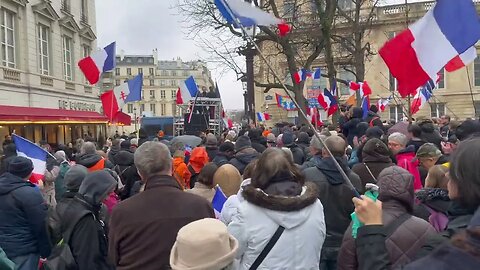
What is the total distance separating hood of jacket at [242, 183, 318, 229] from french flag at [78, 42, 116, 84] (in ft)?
35.7

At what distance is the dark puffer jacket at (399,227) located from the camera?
118 inches

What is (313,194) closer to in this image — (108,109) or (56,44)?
(108,109)

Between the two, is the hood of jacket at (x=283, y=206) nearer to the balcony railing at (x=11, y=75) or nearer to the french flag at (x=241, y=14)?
the french flag at (x=241, y=14)

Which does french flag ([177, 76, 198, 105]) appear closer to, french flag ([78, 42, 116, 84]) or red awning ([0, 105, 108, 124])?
french flag ([78, 42, 116, 84])

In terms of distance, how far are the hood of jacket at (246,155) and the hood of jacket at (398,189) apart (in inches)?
151

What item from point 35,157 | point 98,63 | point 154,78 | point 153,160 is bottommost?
point 35,157

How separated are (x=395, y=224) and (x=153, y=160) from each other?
5.35ft

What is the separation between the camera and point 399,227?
3.07m

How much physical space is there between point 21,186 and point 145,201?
2251mm

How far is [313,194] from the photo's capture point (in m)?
3.51

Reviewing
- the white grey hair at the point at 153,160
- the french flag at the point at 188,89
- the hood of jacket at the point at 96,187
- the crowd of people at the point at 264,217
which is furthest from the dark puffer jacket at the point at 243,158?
the french flag at the point at 188,89

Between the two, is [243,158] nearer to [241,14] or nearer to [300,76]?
[241,14]

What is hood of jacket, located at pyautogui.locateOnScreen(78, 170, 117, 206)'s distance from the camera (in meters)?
4.24

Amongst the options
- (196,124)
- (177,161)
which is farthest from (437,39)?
(196,124)
